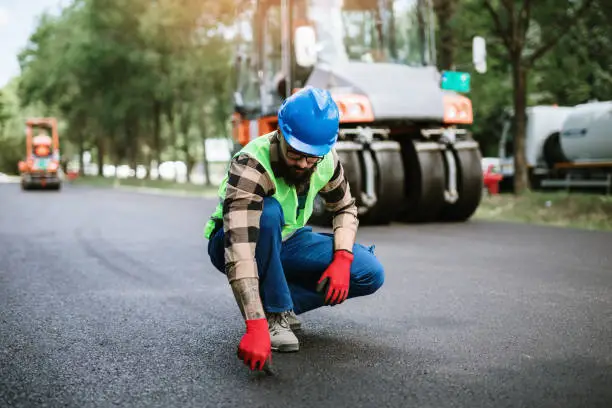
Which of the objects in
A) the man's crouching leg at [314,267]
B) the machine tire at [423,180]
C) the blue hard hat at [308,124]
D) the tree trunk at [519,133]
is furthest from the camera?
the tree trunk at [519,133]

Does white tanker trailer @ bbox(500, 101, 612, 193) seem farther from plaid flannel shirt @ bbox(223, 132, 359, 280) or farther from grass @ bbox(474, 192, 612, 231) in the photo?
plaid flannel shirt @ bbox(223, 132, 359, 280)

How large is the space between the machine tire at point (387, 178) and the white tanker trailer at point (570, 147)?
10726 millimetres

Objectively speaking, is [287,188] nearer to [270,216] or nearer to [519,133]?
[270,216]

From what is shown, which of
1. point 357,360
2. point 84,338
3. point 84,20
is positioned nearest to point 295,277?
point 357,360

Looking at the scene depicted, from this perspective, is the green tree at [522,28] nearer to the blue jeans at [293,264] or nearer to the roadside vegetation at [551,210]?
the roadside vegetation at [551,210]

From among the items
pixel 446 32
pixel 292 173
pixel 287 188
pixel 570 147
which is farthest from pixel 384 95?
pixel 570 147

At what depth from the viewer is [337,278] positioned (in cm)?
405

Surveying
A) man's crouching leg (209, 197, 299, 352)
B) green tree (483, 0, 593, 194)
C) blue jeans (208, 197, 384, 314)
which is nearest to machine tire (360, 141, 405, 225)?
green tree (483, 0, 593, 194)

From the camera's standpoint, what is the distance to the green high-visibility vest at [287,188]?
3.88 meters

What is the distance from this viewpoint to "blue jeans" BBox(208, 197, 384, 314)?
3936 mm

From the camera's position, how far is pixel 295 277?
4344mm

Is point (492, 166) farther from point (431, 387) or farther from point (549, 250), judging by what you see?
point (431, 387)

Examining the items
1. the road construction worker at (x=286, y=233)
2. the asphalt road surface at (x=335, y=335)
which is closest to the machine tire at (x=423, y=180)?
the asphalt road surface at (x=335, y=335)

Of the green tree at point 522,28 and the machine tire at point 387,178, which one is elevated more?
the green tree at point 522,28
